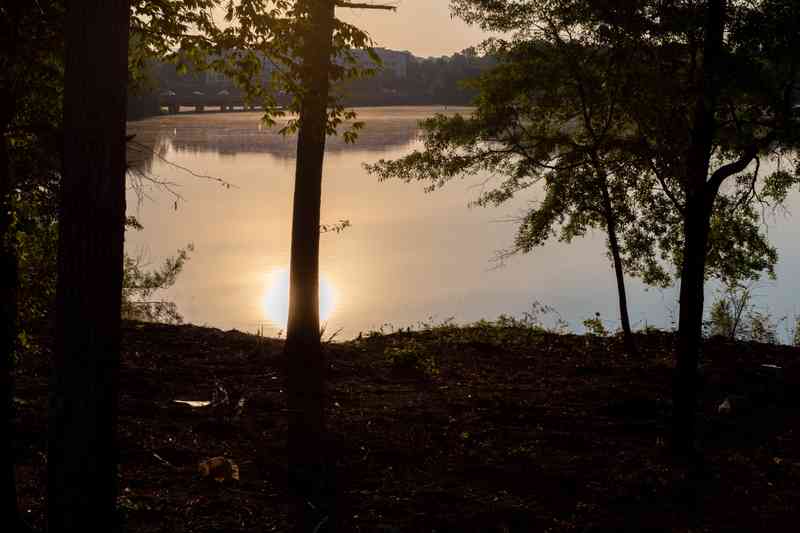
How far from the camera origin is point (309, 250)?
1336cm

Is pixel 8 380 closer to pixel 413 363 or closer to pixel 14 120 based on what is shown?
pixel 14 120

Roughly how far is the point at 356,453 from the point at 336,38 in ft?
18.7

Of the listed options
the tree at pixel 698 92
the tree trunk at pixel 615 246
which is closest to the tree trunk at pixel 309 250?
the tree at pixel 698 92

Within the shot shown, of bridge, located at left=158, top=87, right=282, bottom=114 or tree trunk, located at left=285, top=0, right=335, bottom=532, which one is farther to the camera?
bridge, located at left=158, top=87, right=282, bottom=114

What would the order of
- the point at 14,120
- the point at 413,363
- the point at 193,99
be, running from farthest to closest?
the point at 193,99 < the point at 413,363 < the point at 14,120

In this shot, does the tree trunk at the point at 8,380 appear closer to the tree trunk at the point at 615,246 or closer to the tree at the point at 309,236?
the tree at the point at 309,236

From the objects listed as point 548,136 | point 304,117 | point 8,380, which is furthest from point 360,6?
point 8,380

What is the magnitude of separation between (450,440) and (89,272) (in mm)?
5863

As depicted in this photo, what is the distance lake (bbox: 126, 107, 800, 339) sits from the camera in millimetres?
38094

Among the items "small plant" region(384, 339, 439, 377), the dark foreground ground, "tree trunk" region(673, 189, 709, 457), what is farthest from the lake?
"tree trunk" region(673, 189, 709, 457)

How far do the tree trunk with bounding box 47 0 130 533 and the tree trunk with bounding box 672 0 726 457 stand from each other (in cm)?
638

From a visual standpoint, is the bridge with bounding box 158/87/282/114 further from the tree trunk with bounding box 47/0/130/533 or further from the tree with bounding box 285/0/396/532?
the tree trunk with bounding box 47/0/130/533

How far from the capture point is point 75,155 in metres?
5.52

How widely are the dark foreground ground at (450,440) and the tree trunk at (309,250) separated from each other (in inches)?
11.5
